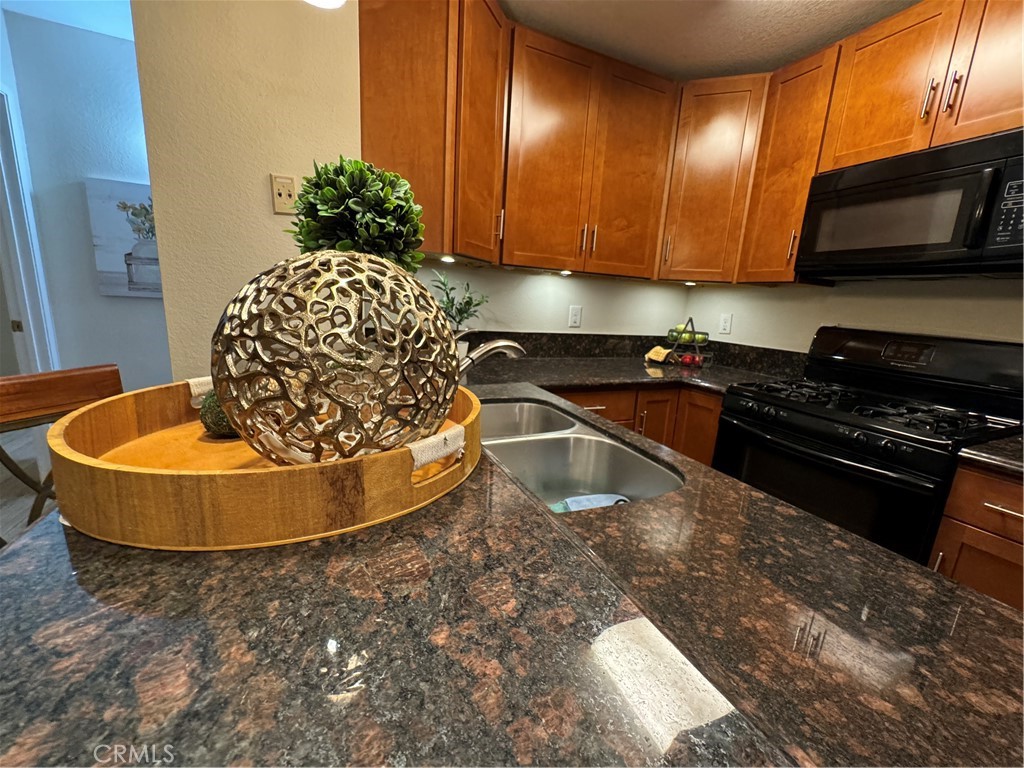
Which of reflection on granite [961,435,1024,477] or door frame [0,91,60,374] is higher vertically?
door frame [0,91,60,374]

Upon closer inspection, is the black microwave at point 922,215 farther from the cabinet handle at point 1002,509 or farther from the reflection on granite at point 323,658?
the reflection on granite at point 323,658

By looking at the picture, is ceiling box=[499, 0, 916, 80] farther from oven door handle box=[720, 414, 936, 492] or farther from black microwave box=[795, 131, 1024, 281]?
oven door handle box=[720, 414, 936, 492]

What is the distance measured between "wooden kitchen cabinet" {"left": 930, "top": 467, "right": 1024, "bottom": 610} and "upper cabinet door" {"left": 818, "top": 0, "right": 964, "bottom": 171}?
3.86ft

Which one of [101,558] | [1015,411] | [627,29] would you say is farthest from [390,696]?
[627,29]

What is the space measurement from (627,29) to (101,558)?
2.26 meters

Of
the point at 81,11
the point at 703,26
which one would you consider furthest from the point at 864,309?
the point at 81,11

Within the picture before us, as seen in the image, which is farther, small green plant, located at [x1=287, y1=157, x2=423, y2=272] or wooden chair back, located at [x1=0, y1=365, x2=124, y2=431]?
wooden chair back, located at [x1=0, y1=365, x2=124, y2=431]

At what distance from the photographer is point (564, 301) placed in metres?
2.34

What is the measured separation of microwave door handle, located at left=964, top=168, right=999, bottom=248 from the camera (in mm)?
1247

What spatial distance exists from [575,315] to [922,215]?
1.45m

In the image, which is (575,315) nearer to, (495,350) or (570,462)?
(570,462)

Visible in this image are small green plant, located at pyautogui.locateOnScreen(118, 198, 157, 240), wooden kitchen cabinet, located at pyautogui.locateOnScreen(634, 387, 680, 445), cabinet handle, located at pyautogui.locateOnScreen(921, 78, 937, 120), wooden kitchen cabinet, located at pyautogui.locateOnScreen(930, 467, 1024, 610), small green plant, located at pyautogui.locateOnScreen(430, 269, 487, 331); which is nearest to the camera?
wooden kitchen cabinet, located at pyautogui.locateOnScreen(930, 467, 1024, 610)

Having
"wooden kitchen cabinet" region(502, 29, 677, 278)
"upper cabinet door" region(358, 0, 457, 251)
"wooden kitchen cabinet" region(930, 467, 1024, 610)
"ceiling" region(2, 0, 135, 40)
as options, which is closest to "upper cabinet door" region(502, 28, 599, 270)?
"wooden kitchen cabinet" region(502, 29, 677, 278)

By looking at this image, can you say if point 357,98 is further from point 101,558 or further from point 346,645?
point 346,645
